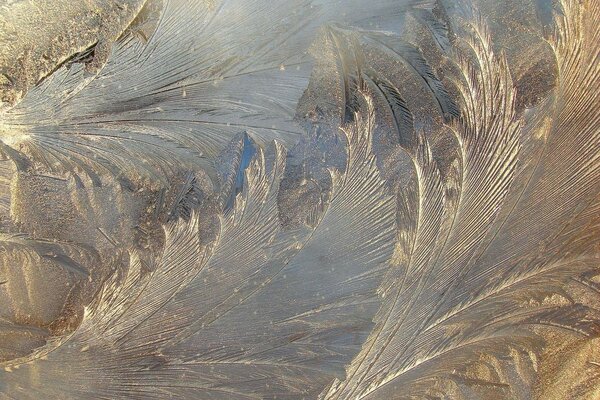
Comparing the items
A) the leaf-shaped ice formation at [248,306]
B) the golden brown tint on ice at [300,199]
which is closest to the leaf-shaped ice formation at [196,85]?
the golden brown tint on ice at [300,199]

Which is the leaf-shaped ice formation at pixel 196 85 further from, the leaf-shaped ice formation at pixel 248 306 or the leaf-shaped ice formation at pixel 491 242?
the leaf-shaped ice formation at pixel 491 242

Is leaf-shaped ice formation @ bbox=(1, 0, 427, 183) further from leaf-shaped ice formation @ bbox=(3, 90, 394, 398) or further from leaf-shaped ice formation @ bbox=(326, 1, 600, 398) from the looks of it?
leaf-shaped ice formation @ bbox=(326, 1, 600, 398)

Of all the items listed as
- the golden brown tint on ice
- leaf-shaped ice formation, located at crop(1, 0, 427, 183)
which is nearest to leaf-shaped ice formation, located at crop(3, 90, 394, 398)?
the golden brown tint on ice

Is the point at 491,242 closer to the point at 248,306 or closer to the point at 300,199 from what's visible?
the point at 300,199

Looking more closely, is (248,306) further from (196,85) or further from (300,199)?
(196,85)

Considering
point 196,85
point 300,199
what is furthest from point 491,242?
point 196,85

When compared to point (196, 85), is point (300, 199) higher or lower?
lower

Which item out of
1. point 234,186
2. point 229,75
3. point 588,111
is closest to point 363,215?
point 234,186

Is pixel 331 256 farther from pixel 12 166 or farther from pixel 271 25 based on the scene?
pixel 12 166

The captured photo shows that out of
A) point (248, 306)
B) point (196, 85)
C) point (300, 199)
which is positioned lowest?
point (248, 306)
